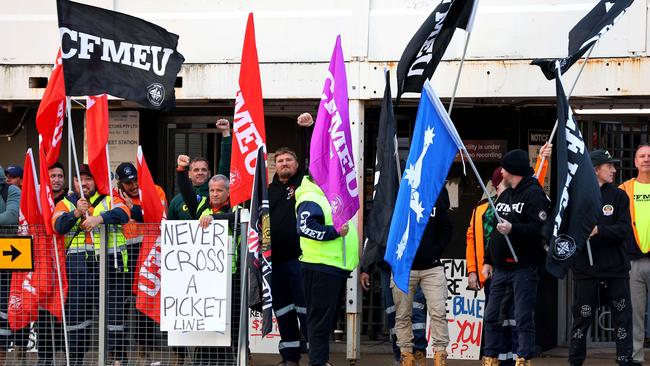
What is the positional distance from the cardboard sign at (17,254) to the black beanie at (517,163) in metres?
4.20

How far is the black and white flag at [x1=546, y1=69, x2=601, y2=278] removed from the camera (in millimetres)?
9742

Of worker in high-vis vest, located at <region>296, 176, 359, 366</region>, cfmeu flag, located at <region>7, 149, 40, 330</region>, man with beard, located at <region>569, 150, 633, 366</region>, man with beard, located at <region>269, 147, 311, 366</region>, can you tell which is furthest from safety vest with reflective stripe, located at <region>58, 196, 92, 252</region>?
man with beard, located at <region>569, 150, 633, 366</region>

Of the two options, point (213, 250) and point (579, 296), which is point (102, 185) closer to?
point (213, 250)

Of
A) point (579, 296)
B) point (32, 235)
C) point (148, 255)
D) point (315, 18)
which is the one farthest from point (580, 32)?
point (32, 235)

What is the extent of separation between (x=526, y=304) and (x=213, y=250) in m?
2.69

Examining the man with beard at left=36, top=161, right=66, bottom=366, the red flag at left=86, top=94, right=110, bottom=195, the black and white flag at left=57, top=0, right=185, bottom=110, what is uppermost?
the black and white flag at left=57, top=0, right=185, bottom=110

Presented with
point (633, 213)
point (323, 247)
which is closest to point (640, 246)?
point (633, 213)

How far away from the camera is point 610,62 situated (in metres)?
11.8

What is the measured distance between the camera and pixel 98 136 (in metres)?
10.9

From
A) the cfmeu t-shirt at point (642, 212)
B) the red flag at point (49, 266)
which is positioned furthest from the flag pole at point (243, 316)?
the cfmeu t-shirt at point (642, 212)

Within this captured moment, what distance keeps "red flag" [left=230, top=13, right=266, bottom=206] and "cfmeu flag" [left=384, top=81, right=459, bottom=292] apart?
172cm

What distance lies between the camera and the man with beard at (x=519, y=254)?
411 inches

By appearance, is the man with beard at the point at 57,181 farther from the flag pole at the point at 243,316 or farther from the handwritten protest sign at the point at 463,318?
the handwritten protest sign at the point at 463,318

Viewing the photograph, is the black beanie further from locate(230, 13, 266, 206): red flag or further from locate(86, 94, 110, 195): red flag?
locate(86, 94, 110, 195): red flag
